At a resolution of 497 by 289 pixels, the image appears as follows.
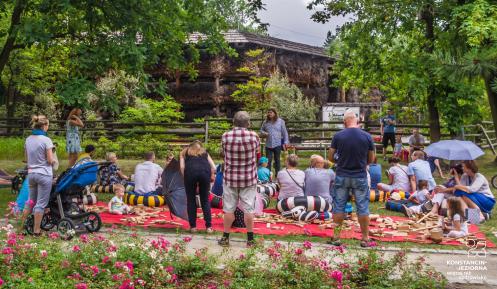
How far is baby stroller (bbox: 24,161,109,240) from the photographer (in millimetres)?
→ 9016

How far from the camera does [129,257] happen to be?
657 centimetres

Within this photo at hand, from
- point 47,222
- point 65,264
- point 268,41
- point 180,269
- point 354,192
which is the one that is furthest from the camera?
point 268,41

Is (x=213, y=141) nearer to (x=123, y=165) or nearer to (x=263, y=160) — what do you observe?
(x=123, y=165)

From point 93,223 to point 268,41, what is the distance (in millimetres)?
26795

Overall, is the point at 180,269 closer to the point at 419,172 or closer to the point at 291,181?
the point at 291,181

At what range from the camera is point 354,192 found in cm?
866

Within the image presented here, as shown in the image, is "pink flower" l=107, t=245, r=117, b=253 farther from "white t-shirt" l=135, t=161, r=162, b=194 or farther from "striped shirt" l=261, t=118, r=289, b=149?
"striped shirt" l=261, t=118, r=289, b=149

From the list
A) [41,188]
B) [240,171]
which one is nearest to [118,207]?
[41,188]

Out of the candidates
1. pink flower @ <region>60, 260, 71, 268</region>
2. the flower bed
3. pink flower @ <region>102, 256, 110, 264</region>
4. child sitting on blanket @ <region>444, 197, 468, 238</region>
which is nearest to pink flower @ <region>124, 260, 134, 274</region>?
the flower bed

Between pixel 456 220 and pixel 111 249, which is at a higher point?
pixel 111 249

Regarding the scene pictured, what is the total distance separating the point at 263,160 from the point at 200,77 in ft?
67.3

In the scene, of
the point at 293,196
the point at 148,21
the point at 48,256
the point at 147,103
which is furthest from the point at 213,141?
the point at 48,256

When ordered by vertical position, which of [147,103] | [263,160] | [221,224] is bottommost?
[221,224]

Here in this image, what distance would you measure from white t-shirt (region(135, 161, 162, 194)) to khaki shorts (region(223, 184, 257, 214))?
4.12 metres
